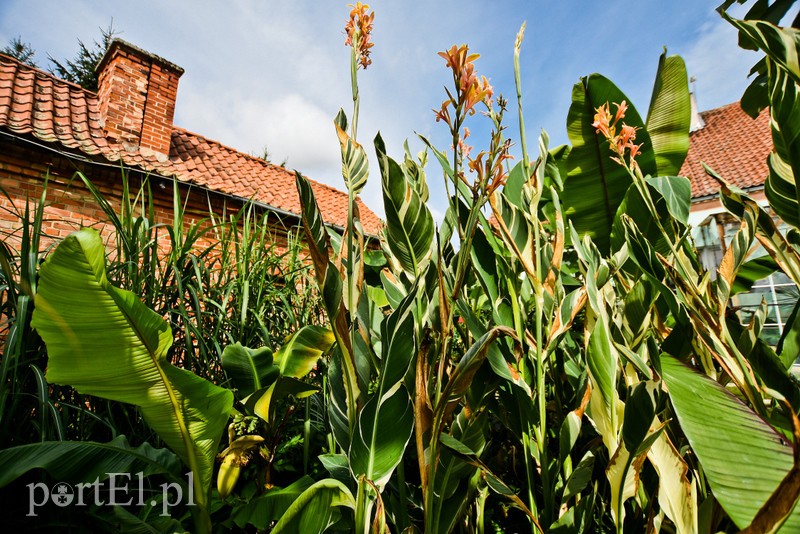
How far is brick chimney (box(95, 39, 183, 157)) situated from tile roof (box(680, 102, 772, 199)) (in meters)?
8.17

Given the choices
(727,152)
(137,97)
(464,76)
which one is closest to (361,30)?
(464,76)

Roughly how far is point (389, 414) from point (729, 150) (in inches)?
396

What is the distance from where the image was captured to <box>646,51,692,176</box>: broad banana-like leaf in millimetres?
1497

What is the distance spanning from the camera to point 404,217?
80cm

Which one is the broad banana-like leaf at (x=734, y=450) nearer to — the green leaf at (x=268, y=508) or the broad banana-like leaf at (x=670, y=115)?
the green leaf at (x=268, y=508)

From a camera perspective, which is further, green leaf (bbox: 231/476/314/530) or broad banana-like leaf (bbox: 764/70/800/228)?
green leaf (bbox: 231/476/314/530)

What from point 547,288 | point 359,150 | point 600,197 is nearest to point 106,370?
point 359,150

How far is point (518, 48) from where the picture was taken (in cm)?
100

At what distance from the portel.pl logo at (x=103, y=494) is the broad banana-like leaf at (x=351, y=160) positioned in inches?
28.2

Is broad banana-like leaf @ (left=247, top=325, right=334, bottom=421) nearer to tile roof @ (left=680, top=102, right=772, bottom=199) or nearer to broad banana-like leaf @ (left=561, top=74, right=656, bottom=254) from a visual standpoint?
broad banana-like leaf @ (left=561, top=74, right=656, bottom=254)

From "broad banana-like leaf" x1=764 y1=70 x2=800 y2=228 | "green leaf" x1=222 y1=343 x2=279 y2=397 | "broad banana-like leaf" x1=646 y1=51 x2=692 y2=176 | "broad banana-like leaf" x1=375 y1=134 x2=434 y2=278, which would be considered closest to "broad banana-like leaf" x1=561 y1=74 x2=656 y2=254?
"broad banana-like leaf" x1=646 y1=51 x2=692 y2=176

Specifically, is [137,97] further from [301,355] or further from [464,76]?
[464,76]

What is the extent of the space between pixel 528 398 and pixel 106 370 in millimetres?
848

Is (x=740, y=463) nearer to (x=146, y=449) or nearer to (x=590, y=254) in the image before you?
(x=590, y=254)
